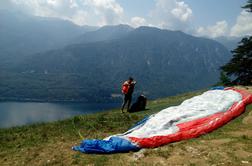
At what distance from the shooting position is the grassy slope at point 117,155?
33.9 feet

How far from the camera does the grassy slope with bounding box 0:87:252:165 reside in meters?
10.3

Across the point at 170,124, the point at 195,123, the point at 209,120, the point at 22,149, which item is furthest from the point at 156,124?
the point at 22,149

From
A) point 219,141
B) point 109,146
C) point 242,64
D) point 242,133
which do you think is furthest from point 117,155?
point 242,64

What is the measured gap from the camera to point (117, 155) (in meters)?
11.2

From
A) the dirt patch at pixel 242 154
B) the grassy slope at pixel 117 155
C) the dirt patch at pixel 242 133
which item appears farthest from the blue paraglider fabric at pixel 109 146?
the dirt patch at pixel 242 133

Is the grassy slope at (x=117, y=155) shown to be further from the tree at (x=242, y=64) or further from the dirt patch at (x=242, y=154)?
the tree at (x=242, y=64)

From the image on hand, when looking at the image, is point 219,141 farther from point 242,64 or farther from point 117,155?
point 242,64

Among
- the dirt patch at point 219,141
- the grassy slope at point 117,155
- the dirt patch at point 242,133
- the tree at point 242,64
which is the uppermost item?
the tree at point 242,64

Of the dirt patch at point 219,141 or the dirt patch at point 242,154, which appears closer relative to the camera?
the dirt patch at point 242,154

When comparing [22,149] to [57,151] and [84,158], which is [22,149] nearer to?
[57,151]

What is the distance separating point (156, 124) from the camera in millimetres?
14008

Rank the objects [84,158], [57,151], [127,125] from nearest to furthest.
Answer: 1. [84,158]
2. [57,151]
3. [127,125]

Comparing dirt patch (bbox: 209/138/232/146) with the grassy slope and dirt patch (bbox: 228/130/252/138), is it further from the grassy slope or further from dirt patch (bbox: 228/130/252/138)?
dirt patch (bbox: 228/130/252/138)

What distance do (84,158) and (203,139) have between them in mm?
5457
